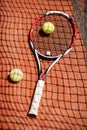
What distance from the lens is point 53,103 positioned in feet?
18.8

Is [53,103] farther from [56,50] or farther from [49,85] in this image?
[56,50]

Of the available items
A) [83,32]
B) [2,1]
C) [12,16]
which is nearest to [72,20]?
[83,32]

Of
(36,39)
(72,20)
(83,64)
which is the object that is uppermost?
(72,20)

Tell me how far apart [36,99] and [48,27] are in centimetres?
179

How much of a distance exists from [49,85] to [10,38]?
146 cm

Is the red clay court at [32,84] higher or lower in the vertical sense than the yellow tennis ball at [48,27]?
lower

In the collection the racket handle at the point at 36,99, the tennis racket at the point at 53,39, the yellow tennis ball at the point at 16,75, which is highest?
the tennis racket at the point at 53,39

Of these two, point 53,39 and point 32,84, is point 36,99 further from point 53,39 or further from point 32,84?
point 53,39

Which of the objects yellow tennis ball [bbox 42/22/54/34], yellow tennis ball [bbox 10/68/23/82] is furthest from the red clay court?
yellow tennis ball [bbox 42/22/54/34]

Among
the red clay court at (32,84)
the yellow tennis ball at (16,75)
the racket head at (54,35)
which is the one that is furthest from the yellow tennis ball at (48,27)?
the yellow tennis ball at (16,75)

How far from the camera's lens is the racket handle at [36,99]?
5.43m

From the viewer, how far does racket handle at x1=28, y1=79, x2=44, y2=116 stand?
5.43 metres

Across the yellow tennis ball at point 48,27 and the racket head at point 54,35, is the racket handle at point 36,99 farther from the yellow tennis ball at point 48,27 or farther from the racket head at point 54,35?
the yellow tennis ball at point 48,27

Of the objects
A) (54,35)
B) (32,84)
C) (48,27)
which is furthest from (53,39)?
(32,84)
